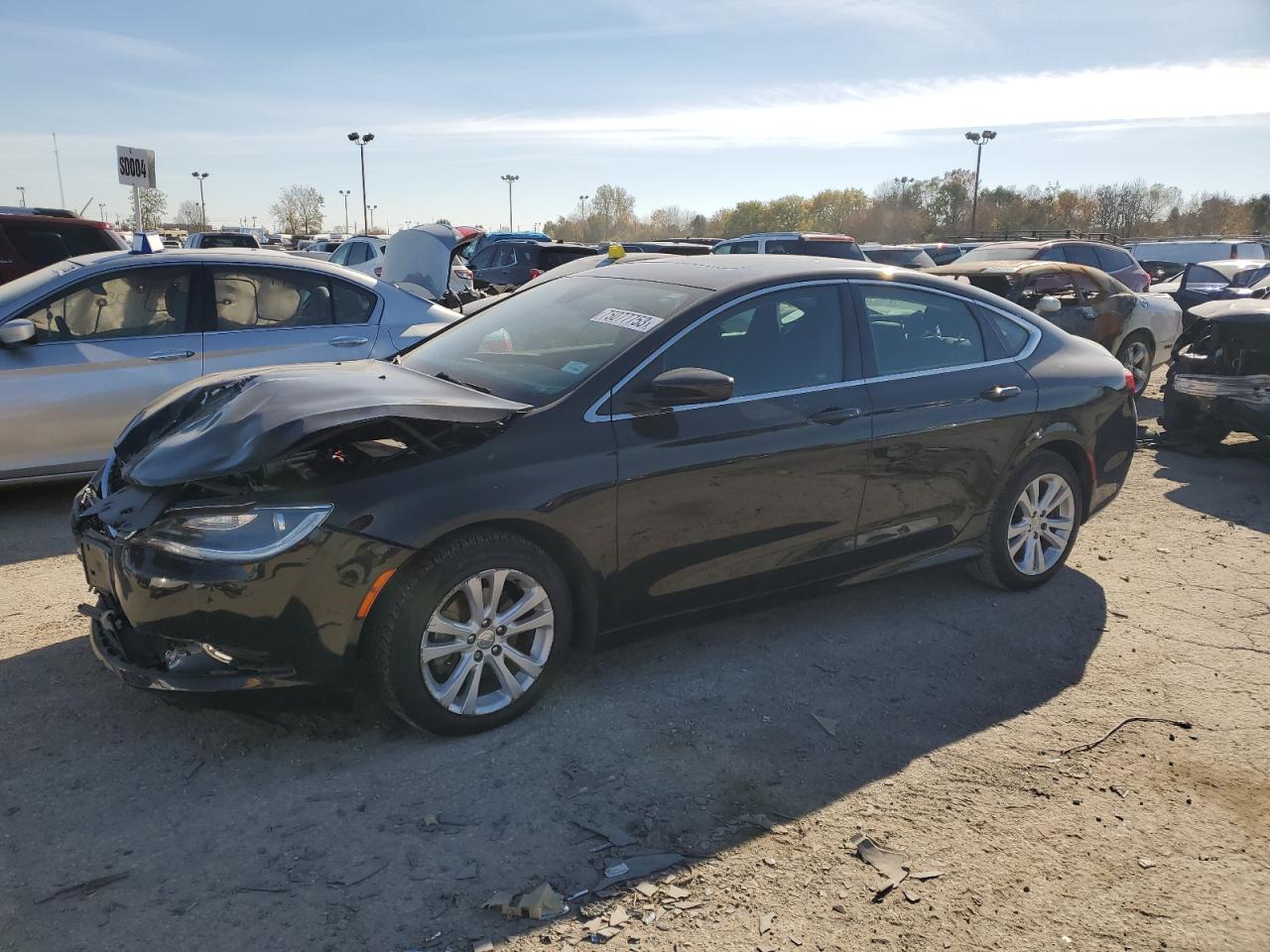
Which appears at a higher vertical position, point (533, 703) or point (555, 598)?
point (555, 598)

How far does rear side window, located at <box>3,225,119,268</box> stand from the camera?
1042 cm

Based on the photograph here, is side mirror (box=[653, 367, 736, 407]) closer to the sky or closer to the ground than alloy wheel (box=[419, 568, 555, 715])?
closer to the sky

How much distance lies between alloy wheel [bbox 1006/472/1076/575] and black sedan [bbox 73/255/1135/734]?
16mm

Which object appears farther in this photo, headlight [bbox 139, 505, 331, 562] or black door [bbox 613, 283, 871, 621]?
black door [bbox 613, 283, 871, 621]

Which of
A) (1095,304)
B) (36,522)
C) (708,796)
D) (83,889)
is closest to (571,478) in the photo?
(708,796)

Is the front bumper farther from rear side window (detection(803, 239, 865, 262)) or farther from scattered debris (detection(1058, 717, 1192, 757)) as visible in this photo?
rear side window (detection(803, 239, 865, 262))

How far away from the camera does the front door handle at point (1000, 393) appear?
15.8 feet

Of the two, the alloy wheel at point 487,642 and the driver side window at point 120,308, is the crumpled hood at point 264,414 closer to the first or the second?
the alloy wheel at point 487,642

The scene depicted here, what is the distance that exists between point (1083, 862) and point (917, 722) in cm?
90

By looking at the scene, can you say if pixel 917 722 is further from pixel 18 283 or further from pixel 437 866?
pixel 18 283

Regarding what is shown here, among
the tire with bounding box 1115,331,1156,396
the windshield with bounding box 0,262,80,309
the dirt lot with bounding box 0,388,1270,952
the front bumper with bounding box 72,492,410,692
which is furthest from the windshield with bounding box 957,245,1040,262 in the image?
the front bumper with bounding box 72,492,410,692

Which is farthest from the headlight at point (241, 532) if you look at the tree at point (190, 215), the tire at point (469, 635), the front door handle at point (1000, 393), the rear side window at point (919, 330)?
the tree at point (190, 215)

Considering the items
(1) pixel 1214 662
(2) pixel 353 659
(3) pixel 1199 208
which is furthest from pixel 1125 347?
(3) pixel 1199 208

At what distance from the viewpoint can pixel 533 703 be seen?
3.68 m
